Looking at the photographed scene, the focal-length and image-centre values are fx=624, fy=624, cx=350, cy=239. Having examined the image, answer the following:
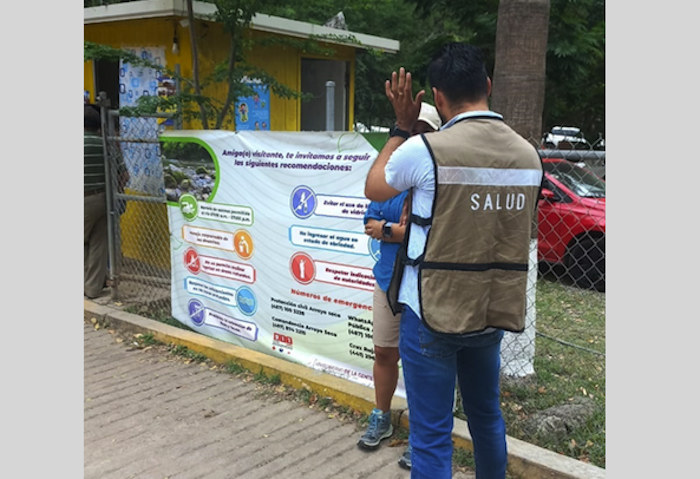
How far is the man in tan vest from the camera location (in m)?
2.41

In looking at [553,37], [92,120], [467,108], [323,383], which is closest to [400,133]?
[467,108]

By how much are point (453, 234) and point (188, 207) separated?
12.1ft

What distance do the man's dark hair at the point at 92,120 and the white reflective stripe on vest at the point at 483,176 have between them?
5.47 m

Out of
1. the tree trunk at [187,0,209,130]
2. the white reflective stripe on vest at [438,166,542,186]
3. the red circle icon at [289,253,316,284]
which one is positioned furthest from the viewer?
the tree trunk at [187,0,209,130]

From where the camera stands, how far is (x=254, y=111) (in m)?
9.03

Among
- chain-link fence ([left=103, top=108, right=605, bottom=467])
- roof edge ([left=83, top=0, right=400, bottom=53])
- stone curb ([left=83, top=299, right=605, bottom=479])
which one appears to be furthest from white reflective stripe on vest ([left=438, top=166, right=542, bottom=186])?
roof edge ([left=83, top=0, right=400, bottom=53])

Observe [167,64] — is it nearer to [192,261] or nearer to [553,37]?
[192,261]

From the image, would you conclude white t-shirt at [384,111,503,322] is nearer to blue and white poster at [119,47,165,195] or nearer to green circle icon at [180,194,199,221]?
green circle icon at [180,194,199,221]

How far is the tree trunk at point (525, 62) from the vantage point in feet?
13.1

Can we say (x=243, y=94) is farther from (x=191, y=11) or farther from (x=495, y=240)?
(x=495, y=240)

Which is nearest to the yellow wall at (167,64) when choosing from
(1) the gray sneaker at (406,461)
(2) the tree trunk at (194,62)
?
(2) the tree trunk at (194,62)

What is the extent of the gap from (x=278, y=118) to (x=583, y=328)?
5.44 m

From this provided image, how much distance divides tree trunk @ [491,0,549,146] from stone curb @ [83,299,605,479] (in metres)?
1.88

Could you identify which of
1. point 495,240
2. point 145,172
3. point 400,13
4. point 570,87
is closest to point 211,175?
point 145,172
